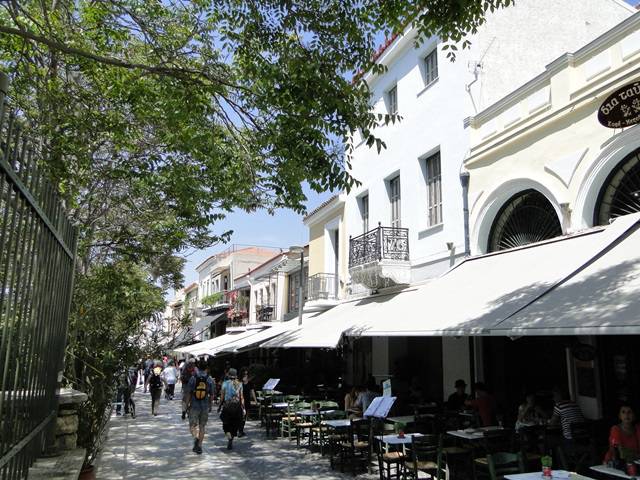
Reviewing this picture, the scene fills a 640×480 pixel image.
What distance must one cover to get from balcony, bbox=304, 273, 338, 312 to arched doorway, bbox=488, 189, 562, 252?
8.69 meters

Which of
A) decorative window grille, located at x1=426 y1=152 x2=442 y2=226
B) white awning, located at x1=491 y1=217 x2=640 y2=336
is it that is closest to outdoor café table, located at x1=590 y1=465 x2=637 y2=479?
white awning, located at x1=491 y1=217 x2=640 y2=336

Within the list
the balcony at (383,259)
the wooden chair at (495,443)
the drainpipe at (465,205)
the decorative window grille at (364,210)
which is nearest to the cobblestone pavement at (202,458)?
the wooden chair at (495,443)

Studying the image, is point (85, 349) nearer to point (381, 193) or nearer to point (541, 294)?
point (541, 294)

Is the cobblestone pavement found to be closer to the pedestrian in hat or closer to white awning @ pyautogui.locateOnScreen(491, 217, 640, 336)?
the pedestrian in hat

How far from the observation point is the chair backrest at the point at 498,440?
292 inches

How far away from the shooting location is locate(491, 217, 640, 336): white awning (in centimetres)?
548

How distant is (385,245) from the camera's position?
1424 cm

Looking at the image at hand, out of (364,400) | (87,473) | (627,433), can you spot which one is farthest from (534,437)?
(87,473)

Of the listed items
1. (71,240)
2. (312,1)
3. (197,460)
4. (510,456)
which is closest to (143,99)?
(312,1)

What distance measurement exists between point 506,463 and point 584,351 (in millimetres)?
3440

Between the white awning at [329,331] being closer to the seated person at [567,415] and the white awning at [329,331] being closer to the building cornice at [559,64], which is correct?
the seated person at [567,415]

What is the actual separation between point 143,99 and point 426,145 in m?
7.34

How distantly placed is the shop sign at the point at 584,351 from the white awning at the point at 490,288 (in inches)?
57.0

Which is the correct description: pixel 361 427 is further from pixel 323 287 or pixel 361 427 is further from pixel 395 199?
pixel 323 287
